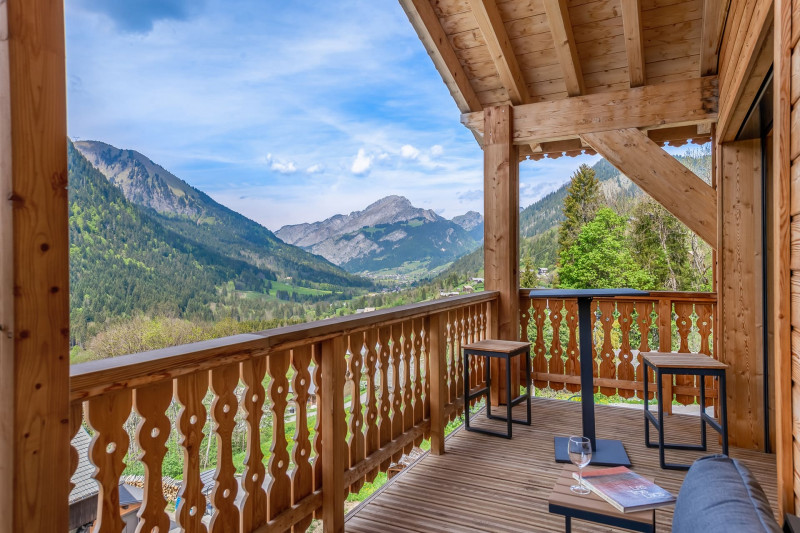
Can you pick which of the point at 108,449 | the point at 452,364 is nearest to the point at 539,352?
the point at 452,364

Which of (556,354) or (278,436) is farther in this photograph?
(556,354)

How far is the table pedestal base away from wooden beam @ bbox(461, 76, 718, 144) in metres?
2.48

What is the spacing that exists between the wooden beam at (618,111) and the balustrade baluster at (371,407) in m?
2.59

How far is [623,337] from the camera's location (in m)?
4.47

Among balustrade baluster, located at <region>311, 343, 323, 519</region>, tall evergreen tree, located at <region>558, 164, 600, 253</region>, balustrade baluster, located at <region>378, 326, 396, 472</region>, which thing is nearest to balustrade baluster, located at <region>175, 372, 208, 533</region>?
balustrade baluster, located at <region>311, 343, 323, 519</region>

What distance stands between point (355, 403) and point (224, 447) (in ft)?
2.97

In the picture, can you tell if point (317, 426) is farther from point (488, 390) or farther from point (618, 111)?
point (618, 111)

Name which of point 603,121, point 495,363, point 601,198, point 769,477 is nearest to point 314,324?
point 495,363

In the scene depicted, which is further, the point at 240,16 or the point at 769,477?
the point at 240,16

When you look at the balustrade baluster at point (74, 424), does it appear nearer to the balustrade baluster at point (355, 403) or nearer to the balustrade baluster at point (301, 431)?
the balustrade baluster at point (301, 431)

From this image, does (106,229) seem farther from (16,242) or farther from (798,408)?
(798,408)

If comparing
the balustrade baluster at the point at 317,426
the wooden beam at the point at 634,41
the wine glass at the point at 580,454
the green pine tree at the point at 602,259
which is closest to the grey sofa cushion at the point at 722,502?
the wine glass at the point at 580,454

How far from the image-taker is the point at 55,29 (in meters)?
1.04

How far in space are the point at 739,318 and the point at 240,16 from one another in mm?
11446
